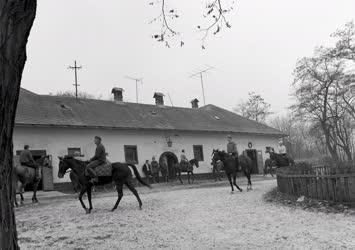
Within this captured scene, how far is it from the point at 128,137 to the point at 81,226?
19909mm

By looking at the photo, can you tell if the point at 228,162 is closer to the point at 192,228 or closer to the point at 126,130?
the point at 192,228

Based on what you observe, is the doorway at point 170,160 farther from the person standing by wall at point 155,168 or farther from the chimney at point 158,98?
the chimney at point 158,98

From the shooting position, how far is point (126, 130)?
97.2ft

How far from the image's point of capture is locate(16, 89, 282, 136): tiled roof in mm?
26561

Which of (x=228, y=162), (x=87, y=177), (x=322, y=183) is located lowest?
(x=322, y=183)

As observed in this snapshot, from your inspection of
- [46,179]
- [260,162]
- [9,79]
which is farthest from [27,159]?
[260,162]

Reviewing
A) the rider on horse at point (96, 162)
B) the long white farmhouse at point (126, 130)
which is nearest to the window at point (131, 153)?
the long white farmhouse at point (126, 130)

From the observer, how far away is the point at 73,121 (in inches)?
1067

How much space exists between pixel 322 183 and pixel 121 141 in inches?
Answer: 762

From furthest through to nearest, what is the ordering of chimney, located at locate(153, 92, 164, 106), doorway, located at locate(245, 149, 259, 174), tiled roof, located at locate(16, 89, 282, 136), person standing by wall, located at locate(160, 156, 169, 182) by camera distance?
chimney, located at locate(153, 92, 164, 106), doorway, located at locate(245, 149, 259, 174), person standing by wall, located at locate(160, 156, 169, 182), tiled roof, located at locate(16, 89, 282, 136)

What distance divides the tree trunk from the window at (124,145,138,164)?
2540cm

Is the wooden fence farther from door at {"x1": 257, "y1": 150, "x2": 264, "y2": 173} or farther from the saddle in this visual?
door at {"x1": 257, "y1": 150, "x2": 264, "y2": 173}

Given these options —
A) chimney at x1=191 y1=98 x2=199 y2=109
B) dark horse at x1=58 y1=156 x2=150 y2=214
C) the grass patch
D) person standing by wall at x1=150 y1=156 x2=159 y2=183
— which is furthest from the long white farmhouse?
the grass patch

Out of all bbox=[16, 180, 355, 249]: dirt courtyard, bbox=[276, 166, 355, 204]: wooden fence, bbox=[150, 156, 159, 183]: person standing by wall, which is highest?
bbox=[150, 156, 159, 183]: person standing by wall
